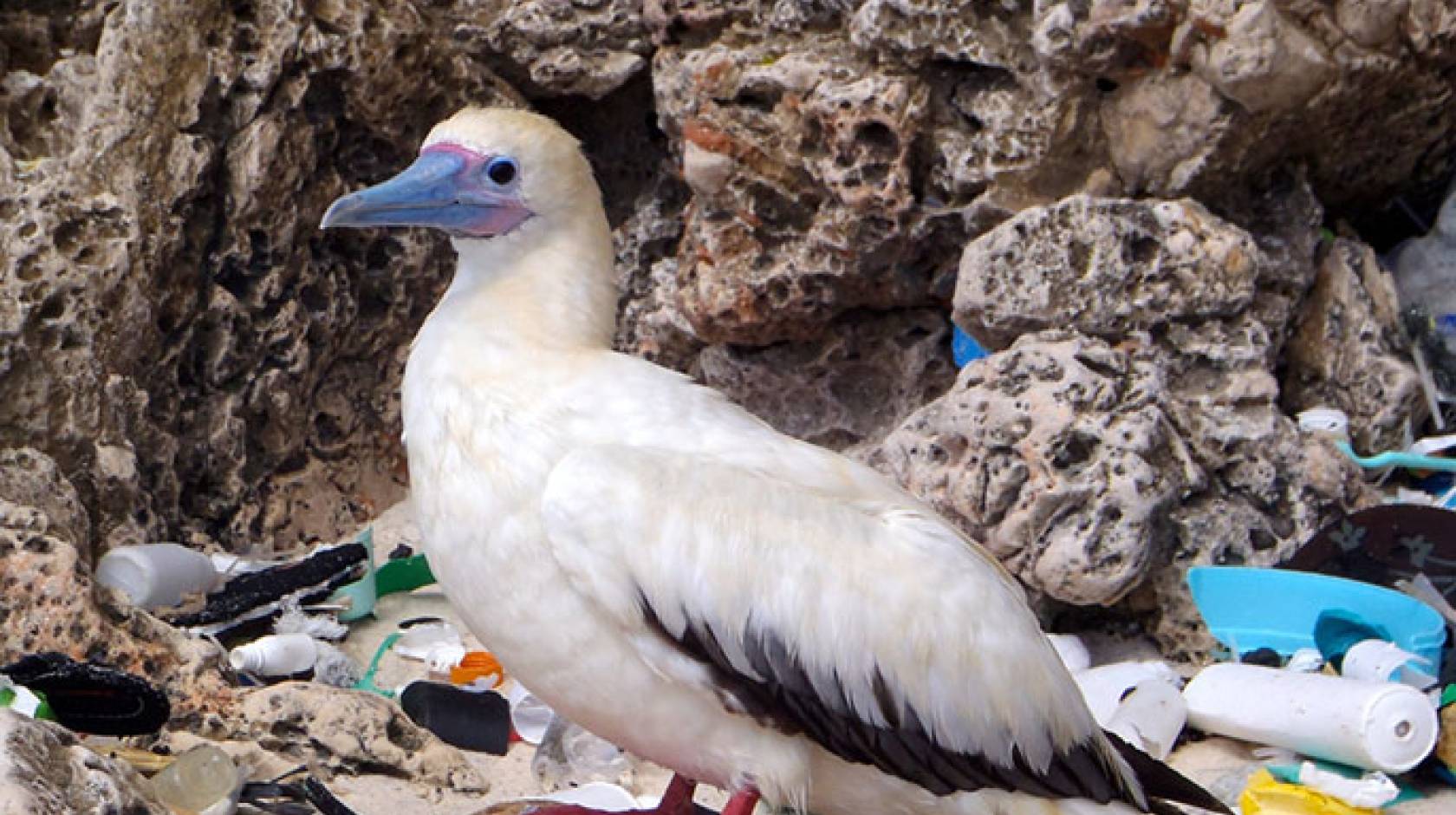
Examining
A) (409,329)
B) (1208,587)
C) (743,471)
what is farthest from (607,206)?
(743,471)

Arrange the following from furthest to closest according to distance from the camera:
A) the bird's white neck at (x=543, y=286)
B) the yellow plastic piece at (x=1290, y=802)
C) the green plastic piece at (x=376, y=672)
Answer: the green plastic piece at (x=376, y=672), the yellow plastic piece at (x=1290, y=802), the bird's white neck at (x=543, y=286)

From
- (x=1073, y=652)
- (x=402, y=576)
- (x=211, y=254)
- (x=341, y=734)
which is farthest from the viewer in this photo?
(x=211, y=254)

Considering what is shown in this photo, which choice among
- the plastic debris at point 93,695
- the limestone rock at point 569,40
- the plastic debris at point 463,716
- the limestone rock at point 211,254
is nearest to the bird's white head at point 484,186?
the plastic debris at point 93,695

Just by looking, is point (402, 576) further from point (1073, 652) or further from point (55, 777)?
point (55, 777)

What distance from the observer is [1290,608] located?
14.6ft

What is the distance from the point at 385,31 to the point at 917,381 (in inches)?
81.5

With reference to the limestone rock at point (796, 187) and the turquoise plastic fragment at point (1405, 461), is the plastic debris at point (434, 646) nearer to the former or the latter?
the limestone rock at point (796, 187)

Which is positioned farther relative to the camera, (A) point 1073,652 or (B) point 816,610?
(A) point 1073,652

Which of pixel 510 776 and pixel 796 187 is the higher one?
pixel 796 187

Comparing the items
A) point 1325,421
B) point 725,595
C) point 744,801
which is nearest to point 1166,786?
point 744,801

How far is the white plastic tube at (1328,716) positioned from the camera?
3840 millimetres

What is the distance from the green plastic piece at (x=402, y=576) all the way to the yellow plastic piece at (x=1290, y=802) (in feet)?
8.12

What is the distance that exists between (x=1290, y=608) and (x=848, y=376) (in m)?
1.79

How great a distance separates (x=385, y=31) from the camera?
225 inches
